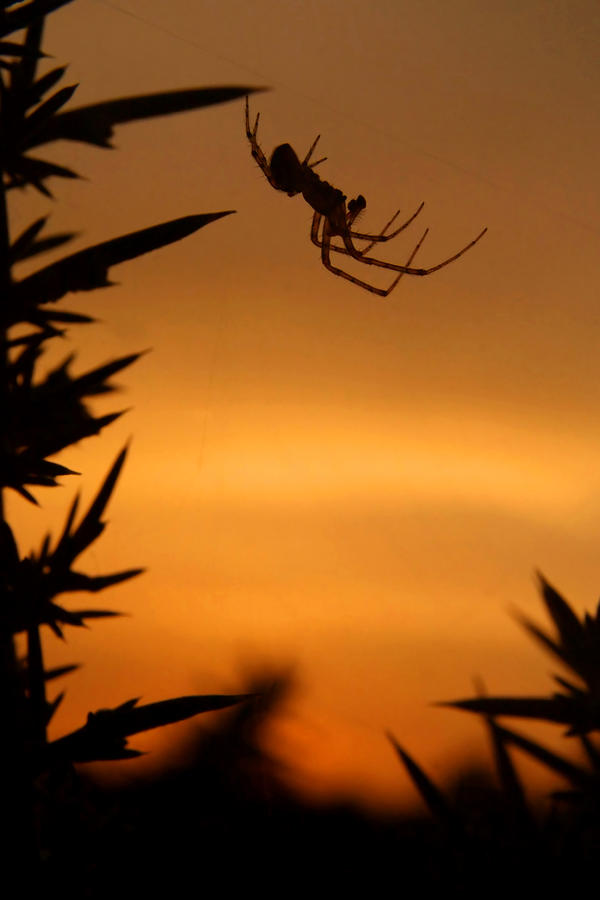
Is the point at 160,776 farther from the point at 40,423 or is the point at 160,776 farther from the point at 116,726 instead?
the point at 40,423

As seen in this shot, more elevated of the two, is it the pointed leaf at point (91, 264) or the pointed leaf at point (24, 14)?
the pointed leaf at point (24, 14)

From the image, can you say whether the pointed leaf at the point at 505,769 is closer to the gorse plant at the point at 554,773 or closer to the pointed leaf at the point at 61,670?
the gorse plant at the point at 554,773

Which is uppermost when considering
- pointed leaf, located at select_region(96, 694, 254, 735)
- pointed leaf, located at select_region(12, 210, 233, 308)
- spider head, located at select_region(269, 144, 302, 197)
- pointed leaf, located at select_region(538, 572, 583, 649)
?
spider head, located at select_region(269, 144, 302, 197)

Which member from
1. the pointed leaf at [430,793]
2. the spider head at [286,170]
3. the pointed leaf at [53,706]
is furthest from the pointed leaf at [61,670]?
the spider head at [286,170]

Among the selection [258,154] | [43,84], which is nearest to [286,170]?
[258,154]

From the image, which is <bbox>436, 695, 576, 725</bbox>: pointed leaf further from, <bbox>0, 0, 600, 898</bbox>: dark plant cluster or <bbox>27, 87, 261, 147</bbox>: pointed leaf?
<bbox>27, 87, 261, 147</bbox>: pointed leaf

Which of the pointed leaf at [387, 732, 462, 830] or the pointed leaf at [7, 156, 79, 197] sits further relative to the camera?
the pointed leaf at [7, 156, 79, 197]

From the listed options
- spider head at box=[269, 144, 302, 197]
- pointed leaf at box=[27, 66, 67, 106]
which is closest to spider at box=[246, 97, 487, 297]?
spider head at box=[269, 144, 302, 197]
